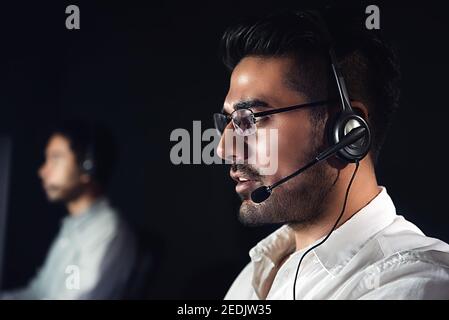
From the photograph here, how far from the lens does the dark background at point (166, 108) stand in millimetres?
1213

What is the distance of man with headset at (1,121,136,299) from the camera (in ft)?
5.51

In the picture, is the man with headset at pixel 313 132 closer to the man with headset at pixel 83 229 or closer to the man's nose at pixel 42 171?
the man with headset at pixel 83 229

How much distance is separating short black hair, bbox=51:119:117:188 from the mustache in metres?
0.56

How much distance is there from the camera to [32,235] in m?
1.76

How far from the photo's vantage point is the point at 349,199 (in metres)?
1.16

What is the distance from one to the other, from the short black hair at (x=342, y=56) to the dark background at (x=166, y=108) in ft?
0.21

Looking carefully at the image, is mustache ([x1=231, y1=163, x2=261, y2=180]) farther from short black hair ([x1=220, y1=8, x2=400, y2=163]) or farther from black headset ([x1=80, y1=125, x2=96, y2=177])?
black headset ([x1=80, y1=125, x2=96, y2=177])

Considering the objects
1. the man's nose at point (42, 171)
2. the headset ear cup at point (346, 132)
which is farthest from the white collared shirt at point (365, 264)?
the man's nose at point (42, 171)

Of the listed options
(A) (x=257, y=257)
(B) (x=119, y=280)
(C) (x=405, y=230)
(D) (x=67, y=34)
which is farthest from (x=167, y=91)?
(C) (x=405, y=230)

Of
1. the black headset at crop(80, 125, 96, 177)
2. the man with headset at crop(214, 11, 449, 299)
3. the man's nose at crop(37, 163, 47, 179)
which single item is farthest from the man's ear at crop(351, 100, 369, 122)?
the man's nose at crop(37, 163, 47, 179)

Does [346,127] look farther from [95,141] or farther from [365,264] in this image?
[95,141]

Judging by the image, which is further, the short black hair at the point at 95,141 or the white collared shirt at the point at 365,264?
the short black hair at the point at 95,141

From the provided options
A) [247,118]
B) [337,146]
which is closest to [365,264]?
[337,146]
